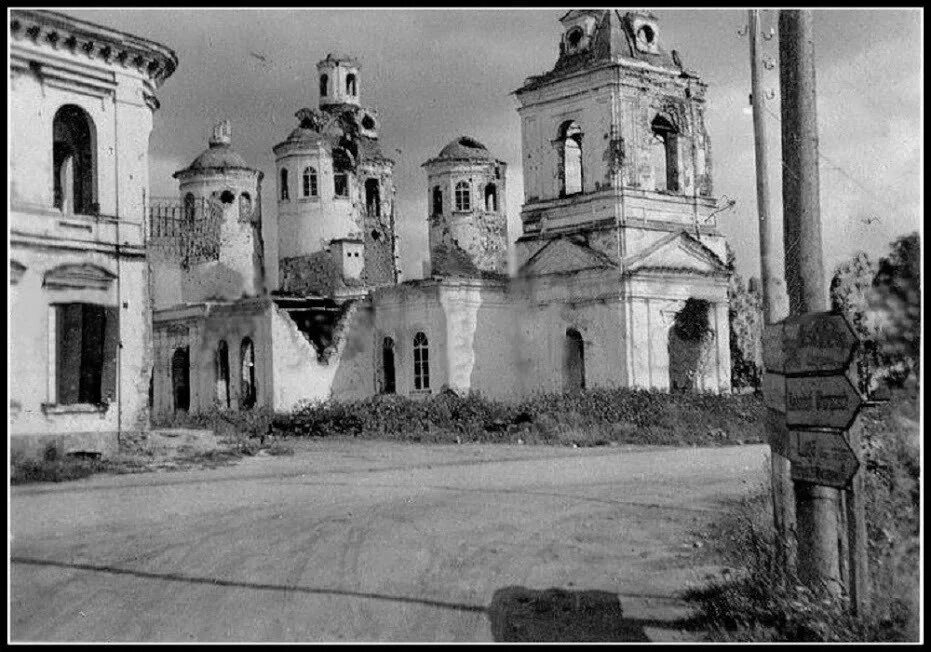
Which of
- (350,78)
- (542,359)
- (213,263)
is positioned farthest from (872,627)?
(350,78)

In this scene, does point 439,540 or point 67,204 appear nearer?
point 67,204

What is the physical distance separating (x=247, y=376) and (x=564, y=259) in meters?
7.45

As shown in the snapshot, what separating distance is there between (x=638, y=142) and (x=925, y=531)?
57.0ft

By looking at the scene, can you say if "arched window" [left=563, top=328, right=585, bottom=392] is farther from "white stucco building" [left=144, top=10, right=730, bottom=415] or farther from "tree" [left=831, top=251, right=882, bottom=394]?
"tree" [left=831, top=251, right=882, bottom=394]

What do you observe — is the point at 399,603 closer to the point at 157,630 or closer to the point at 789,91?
the point at 157,630

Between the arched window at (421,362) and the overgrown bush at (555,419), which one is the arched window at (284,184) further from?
the overgrown bush at (555,419)

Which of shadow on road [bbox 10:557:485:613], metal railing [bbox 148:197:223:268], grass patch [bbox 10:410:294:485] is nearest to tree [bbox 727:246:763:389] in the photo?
grass patch [bbox 10:410:294:485]

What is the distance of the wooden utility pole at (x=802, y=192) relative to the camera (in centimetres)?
657

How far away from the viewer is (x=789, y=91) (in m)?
6.71

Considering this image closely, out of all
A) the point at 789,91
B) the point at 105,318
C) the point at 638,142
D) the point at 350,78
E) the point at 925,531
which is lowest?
the point at 925,531

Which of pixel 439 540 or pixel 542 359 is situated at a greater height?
pixel 542 359

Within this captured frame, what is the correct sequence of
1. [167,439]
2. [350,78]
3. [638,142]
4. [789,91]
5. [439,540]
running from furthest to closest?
[350,78] < [638,142] < [167,439] < [439,540] < [789,91]

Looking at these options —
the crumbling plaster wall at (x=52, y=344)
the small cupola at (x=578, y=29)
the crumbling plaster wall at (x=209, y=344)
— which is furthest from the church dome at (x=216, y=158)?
the small cupola at (x=578, y=29)

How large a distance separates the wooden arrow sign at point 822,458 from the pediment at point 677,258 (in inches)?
643
